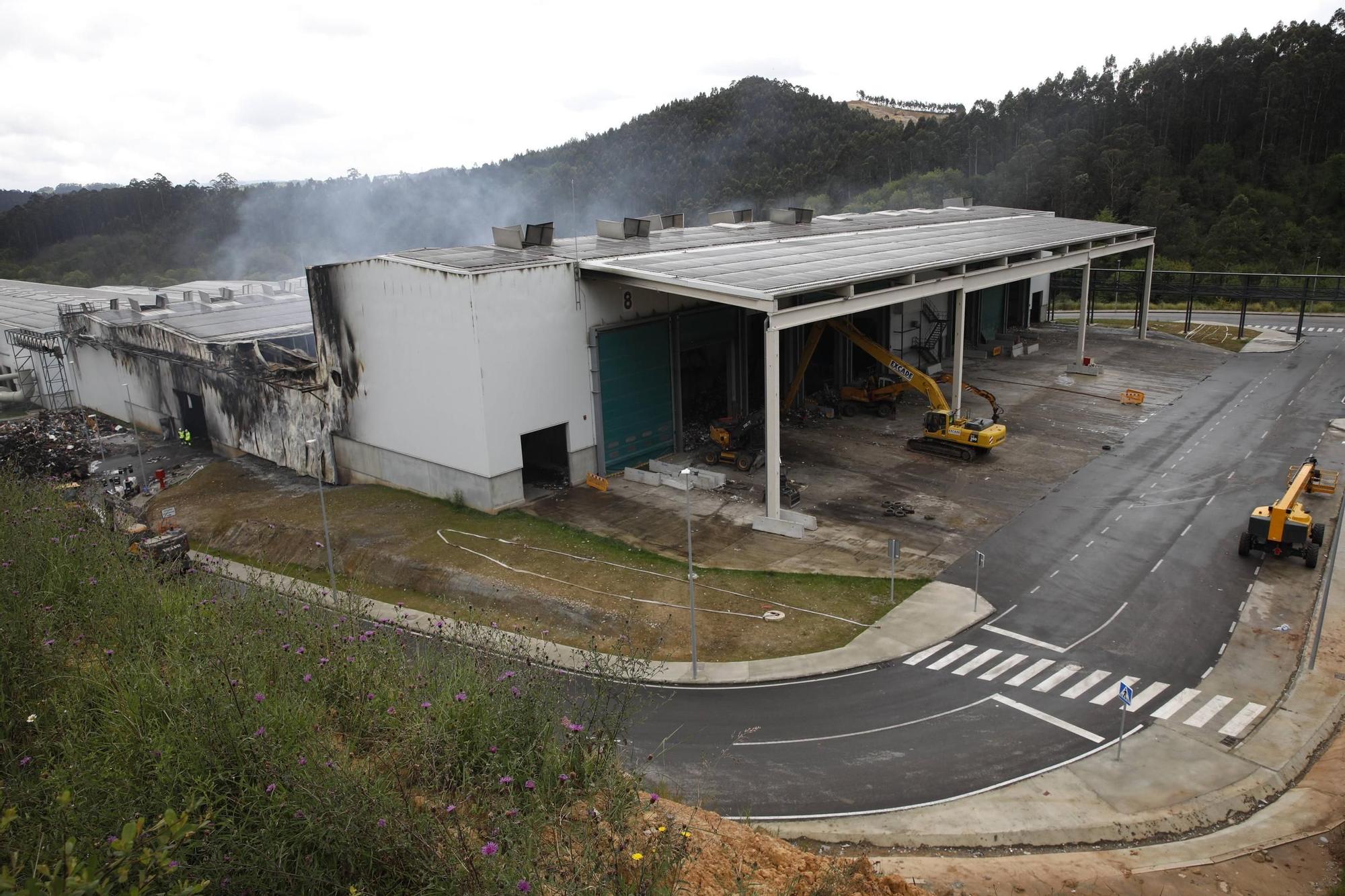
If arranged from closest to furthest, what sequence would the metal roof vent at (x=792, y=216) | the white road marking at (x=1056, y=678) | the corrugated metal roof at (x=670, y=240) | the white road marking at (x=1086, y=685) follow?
the white road marking at (x=1086, y=685) → the white road marking at (x=1056, y=678) → the corrugated metal roof at (x=670, y=240) → the metal roof vent at (x=792, y=216)

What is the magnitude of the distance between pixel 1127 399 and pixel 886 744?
33623mm

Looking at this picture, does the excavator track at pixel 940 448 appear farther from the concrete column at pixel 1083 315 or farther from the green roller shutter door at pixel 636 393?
the concrete column at pixel 1083 315

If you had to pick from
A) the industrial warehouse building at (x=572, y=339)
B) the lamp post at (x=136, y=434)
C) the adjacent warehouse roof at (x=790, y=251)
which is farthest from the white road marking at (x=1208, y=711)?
the lamp post at (x=136, y=434)

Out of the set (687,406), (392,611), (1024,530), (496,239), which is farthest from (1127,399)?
(392,611)

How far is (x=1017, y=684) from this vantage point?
71.1 feet

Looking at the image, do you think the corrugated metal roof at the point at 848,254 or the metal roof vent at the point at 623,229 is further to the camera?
the metal roof vent at the point at 623,229

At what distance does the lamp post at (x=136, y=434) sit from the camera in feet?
138

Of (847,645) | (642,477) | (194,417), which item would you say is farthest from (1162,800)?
(194,417)

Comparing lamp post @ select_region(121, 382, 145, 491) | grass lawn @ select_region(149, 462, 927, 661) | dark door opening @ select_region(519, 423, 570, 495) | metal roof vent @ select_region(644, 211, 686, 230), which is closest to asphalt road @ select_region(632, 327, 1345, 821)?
grass lawn @ select_region(149, 462, 927, 661)

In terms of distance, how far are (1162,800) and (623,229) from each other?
3386 centimetres

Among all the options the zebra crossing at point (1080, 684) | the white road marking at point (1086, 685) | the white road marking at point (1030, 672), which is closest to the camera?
the zebra crossing at point (1080, 684)

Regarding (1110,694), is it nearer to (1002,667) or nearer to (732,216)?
(1002,667)

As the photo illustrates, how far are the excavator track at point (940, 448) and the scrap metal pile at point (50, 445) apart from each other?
3673 cm

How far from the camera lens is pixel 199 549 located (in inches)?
1344
